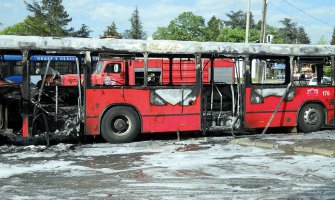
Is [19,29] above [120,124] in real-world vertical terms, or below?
above

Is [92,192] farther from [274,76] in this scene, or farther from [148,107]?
[274,76]

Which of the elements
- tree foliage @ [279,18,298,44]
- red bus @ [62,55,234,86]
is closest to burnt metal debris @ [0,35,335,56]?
red bus @ [62,55,234,86]

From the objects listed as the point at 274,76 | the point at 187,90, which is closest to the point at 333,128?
the point at 274,76

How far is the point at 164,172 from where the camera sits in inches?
311

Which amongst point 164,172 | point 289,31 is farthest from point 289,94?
point 289,31

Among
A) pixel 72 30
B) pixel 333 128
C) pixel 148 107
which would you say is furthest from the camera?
pixel 72 30

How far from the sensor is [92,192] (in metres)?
6.56

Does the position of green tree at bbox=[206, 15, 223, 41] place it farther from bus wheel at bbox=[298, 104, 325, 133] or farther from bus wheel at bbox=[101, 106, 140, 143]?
bus wheel at bbox=[101, 106, 140, 143]

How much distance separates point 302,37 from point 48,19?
3447 inches

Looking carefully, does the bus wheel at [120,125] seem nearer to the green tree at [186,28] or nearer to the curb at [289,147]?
the curb at [289,147]

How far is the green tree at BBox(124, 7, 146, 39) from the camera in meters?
118

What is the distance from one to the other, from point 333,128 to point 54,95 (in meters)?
8.54

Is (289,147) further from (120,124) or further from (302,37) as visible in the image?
(302,37)

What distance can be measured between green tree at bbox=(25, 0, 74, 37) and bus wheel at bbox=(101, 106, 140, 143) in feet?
239
